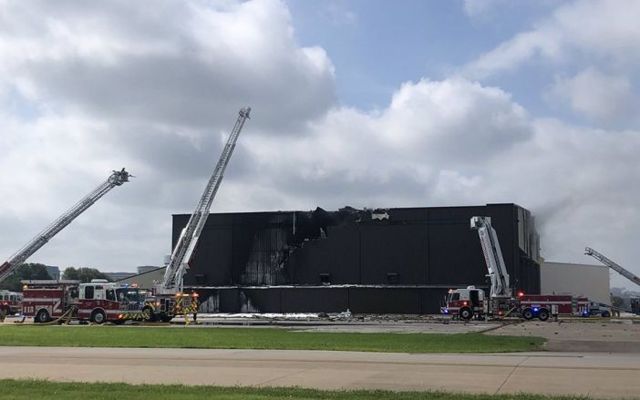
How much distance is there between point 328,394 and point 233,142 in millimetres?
55970

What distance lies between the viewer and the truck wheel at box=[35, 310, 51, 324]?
47188mm

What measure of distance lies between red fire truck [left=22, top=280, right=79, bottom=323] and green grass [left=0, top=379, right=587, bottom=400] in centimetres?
3651

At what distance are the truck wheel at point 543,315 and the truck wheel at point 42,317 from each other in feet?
116

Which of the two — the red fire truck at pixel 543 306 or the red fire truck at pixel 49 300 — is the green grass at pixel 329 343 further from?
the red fire truck at pixel 543 306

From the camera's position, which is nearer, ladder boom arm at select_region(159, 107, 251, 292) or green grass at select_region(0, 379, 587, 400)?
green grass at select_region(0, 379, 587, 400)

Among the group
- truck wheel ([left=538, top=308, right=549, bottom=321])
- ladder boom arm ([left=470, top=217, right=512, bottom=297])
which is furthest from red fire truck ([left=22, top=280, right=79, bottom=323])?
truck wheel ([left=538, top=308, right=549, bottom=321])

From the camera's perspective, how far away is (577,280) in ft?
317

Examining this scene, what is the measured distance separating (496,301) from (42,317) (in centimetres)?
3190

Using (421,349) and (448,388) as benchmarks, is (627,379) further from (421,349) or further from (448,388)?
(421,349)

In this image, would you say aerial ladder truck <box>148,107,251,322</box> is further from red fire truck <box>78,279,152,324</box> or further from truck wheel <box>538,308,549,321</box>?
truck wheel <box>538,308,549,321</box>

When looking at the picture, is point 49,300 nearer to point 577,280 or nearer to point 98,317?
point 98,317

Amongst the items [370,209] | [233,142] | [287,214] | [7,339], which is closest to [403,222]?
[370,209]

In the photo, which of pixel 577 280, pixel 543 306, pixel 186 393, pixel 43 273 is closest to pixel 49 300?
pixel 543 306

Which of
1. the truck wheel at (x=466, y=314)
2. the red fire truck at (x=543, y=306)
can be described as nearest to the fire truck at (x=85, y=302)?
the truck wheel at (x=466, y=314)
